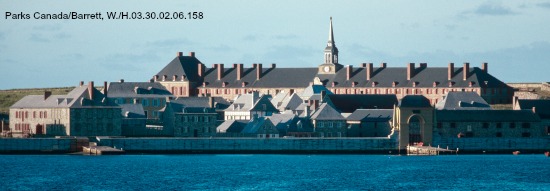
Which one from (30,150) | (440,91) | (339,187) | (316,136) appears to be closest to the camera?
(339,187)

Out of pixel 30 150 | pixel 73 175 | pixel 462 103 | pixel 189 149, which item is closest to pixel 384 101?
pixel 462 103

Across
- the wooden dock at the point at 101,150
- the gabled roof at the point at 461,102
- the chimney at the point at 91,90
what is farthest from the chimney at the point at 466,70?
the wooden dock at the point at 101,150

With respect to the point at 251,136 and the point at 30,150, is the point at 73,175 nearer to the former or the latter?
the point at 30,150

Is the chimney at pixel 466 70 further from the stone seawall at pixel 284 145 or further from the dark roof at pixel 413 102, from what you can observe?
the stone seawall at pixel 284 145

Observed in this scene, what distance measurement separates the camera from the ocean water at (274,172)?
4296 inches

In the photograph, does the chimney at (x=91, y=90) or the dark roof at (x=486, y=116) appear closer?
the dark roof at (x=486, y=116)

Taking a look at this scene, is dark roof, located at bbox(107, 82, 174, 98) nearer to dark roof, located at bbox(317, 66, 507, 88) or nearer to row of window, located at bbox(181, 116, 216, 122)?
dark roof, located at bbox(317, 66, 507, 88)

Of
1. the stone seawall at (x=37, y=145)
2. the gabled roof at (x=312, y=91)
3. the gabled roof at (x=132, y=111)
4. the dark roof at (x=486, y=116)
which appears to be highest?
the gabled roof at (x=312, y=91)

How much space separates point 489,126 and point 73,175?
44.3 metres

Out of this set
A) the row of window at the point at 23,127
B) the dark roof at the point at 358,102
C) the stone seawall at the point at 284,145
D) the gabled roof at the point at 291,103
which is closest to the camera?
the stone seawall at the point at 284,145

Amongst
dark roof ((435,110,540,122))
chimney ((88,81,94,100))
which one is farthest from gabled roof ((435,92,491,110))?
chimney ((88,81,94,100))

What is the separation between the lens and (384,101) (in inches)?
6644

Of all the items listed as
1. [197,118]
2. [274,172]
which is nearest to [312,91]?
[197,118]

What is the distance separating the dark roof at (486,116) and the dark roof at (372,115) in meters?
4.80
